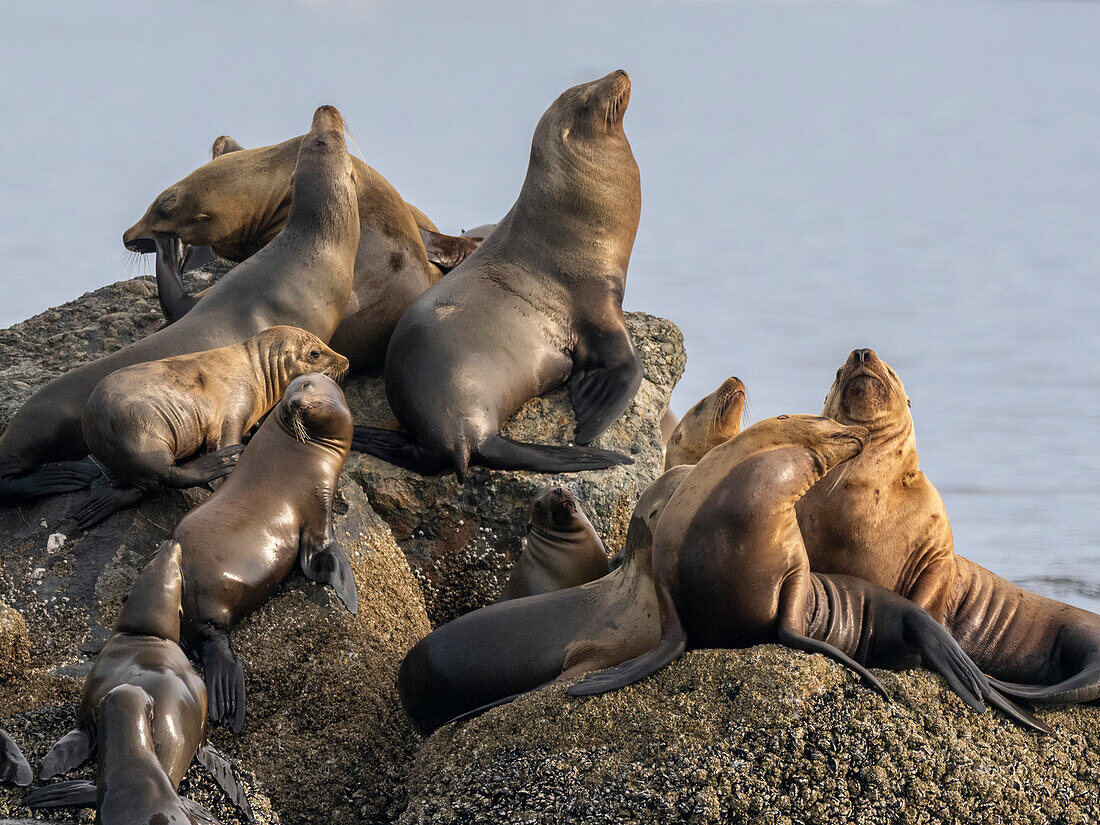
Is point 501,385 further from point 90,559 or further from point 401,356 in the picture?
point 90,559

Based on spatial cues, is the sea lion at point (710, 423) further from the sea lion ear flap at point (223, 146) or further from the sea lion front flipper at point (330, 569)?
the sea lion ear flap at point (223, 146)

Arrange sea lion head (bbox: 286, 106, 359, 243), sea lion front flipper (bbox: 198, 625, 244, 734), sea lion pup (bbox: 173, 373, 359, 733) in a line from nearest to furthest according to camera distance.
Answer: sea lion front flipper (bbox: 198, 625, 244, 734)
sea lion pup (bbox: 173, 373, 359, 733)
sea lion head (bbox: 286, 106, 359, 243)

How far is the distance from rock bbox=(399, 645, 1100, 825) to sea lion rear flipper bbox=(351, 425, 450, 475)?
2223 millimetres

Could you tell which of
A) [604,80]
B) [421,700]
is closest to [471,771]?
[421,700]

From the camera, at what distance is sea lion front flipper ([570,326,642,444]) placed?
20.8ft

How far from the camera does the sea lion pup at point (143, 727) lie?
3.09 metres

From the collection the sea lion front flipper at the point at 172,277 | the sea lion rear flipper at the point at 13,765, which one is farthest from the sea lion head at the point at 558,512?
the sea lion front flipper at the point at 172,277

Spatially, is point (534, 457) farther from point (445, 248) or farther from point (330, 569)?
point (445, 248)

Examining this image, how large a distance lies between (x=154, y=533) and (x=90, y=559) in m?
0.27

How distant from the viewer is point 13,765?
3494 mm

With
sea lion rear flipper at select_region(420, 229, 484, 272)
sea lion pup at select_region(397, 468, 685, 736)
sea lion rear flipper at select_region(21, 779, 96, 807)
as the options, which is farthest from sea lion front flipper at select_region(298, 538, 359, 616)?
sea lion rear flipper at select_region(420, 229, 484, 272)

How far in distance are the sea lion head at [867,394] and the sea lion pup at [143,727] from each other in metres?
2.49

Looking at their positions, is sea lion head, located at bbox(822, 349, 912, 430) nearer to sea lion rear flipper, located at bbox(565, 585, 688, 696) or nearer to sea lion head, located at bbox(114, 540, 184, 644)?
sea lion rear flipper, located at bbox(565, 585, 688, 696)

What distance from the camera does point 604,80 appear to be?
7.26 meters
